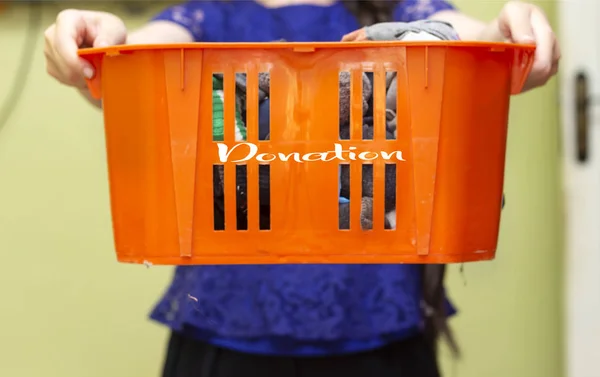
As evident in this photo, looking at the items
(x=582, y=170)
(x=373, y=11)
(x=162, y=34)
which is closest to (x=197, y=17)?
(x=162, y=34)

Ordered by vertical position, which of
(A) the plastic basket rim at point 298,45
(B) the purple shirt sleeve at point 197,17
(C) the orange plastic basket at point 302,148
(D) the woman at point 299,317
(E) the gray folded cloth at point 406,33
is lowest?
(D) the woman at point 299,317

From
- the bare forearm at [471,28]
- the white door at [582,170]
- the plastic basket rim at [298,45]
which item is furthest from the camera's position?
the white door at [582,170]

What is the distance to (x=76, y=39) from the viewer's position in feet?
1.92

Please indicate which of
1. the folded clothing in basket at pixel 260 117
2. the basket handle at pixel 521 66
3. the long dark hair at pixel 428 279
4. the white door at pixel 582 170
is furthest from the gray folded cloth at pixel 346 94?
the white door at pixel 582 170

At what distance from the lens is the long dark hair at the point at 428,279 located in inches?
30.1

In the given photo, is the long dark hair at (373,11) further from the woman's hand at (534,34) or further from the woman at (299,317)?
the woman's hand at (534,34)

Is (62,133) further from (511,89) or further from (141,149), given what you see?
(511,89)

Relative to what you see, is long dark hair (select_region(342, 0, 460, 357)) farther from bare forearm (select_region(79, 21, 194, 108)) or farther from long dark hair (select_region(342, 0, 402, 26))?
bare forearm (select_region(79, 21, 194, 108))

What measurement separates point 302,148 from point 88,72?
194 millimetres

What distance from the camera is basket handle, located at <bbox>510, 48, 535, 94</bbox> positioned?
57 cm

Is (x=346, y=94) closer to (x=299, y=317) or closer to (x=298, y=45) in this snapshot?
(x=298, y=45)

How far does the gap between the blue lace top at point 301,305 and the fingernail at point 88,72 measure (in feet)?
0.81

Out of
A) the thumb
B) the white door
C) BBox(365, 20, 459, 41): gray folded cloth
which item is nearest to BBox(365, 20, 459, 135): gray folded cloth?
BBox(365, 20, 459, 41): gray folded cloth

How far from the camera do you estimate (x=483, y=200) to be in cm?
55
